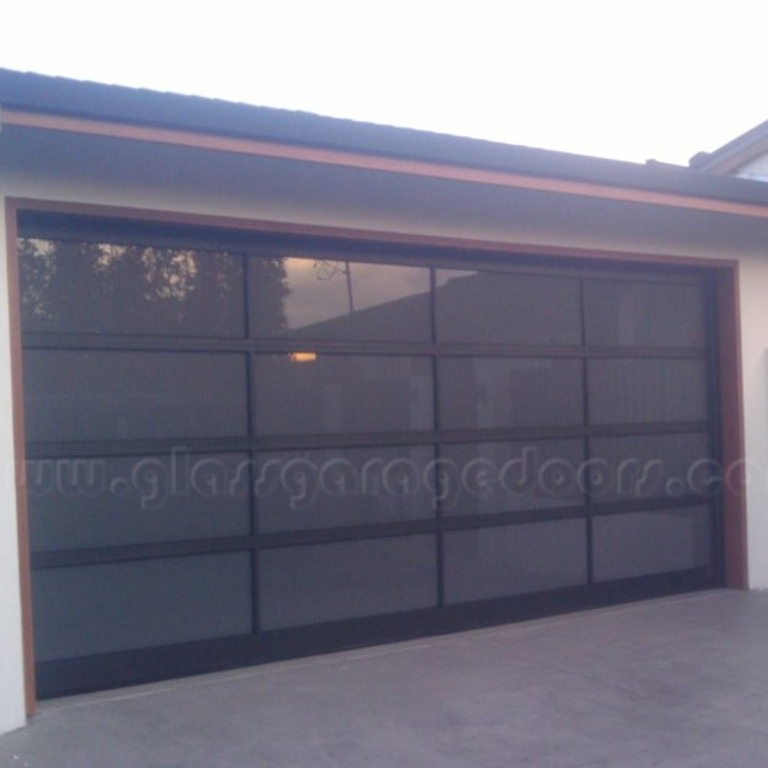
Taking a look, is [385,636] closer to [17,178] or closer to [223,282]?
[223,282]

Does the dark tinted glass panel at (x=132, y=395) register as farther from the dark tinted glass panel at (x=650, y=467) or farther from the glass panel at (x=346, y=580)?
the dark tinted glass panel at (x=650, y=467)

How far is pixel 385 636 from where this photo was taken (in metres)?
7.45

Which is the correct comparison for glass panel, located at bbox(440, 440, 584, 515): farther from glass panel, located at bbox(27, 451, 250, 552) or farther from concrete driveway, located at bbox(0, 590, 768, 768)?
glass panel, located at bbox(27, 451, 250, 552)

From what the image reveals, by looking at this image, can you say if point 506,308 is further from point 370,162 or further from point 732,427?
point 732,427

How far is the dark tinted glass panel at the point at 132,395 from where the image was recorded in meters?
6.22

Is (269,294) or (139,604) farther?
(269,294)

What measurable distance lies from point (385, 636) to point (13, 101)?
4274 mm

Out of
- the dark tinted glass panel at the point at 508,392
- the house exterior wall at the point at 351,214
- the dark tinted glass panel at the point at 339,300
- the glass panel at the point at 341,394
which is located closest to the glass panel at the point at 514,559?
the dark tinted glass panel at the point at 508,392

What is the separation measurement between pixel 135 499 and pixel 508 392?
3010 millimetres

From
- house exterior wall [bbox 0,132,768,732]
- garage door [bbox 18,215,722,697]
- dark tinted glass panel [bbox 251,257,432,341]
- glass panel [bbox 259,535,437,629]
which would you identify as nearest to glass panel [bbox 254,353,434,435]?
garage door [bbox 18,215,722,697]

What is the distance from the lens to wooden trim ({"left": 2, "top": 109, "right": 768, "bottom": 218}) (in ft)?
17.6

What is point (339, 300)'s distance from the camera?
7.36m

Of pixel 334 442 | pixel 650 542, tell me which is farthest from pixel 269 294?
pixel 650 542

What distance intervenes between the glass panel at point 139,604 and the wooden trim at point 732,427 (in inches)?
175
